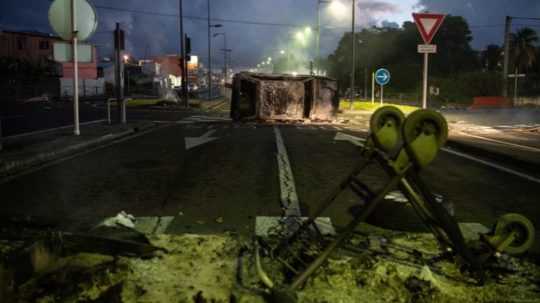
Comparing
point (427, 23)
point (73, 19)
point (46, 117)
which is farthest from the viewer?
point (46, 117)

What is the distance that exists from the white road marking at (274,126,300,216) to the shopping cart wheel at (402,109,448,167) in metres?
2.55

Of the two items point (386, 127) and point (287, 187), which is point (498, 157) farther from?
point (386, 127)

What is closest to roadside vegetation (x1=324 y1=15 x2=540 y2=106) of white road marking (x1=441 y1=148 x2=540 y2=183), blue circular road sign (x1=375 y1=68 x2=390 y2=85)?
blue circular road sign (x1=375 y1=68 x2=390 y2=85)

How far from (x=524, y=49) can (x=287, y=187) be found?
78.3 m

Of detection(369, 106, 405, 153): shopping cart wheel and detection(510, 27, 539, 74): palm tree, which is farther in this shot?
detection(510, 27, 539, 74): palm tree

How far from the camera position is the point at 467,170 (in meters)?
9.02

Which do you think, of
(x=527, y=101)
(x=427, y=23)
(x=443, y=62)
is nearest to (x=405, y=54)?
(x=443, y=62)

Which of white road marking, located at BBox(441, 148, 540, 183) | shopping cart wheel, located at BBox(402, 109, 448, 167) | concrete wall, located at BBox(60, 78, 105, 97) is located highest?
concrete wall, located at BBox(60, 78, 105, 97)

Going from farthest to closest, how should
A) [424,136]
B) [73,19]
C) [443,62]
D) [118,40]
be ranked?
[443,62] → [118,40] → [73,19] → [424,136]

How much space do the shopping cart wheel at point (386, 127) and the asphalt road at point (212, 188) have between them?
168 centimetres

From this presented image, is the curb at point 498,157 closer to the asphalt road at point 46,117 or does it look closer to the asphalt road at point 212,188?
the asphalt road at point 212,188

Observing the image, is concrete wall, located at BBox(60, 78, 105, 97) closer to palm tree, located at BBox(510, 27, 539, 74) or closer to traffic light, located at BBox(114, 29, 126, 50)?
traffic light, located at BBox(114, 29, 126, 50)

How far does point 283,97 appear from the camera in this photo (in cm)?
2197

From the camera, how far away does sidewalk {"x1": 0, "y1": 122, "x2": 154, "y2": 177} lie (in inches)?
343
